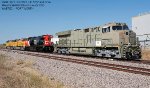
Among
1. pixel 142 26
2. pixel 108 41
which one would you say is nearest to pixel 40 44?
pixel 142 26

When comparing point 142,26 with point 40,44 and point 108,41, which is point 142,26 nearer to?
point 40,44

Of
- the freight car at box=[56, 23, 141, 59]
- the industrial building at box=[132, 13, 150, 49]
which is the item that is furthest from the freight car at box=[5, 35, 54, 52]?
the industrial building at box=[132, 13, 150, 49]

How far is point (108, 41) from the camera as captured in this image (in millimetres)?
23984

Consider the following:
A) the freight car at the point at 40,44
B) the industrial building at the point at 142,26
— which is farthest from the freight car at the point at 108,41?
the industrial building at the point at 142,26

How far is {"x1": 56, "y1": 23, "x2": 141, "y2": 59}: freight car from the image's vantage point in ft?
73.7

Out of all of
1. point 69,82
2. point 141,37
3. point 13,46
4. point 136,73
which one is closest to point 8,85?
point 69,82

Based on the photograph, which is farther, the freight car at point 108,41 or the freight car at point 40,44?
the freight car at point 40,44

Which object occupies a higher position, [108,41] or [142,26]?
[142,26]

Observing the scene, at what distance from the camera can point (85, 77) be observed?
1410 centimetres

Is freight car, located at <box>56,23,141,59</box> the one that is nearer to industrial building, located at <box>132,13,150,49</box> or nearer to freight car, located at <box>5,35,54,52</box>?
freight car, located at <box>5,35,54,52</box>

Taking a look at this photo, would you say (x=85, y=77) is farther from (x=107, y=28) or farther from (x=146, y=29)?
(x=146, y=29)

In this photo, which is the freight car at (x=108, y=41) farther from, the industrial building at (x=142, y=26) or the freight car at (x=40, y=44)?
the industrial building at (x=142, y=26)

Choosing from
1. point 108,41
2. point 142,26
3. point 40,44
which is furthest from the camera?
point 142,26

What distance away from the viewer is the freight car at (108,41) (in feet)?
73.7
